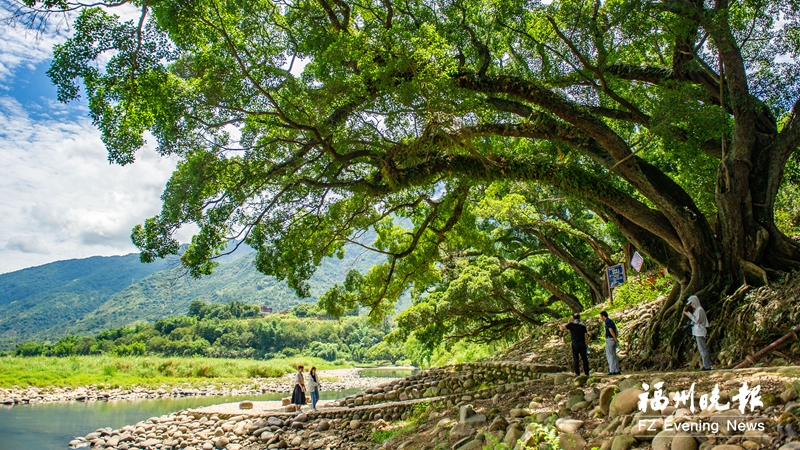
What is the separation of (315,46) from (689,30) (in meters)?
6.62

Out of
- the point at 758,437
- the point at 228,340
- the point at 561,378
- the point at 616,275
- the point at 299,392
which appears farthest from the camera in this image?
the point at 228,340

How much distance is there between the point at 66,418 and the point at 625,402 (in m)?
21.3

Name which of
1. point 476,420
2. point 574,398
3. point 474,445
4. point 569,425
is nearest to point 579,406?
point 574,398

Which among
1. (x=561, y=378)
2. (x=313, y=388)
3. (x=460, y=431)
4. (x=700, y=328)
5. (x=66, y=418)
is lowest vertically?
(x=66, y=418)

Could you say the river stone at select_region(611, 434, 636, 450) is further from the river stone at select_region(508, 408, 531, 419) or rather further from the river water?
the river water

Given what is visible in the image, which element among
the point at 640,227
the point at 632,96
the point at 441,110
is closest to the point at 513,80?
the point at 441,110

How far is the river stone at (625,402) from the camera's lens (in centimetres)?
469

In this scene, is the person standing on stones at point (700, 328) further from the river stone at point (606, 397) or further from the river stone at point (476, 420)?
the river stone at point (476, 420)

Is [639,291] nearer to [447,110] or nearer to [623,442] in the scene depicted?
[447,110]

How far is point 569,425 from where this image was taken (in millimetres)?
4914

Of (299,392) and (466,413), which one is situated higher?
(466,413)

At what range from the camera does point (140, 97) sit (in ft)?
23.0

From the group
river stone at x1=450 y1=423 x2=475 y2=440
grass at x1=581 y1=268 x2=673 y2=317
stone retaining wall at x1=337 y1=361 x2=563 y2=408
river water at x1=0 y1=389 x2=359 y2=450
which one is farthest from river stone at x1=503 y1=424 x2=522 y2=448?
river water at x1=0 y1=389 x2=359 y2=450

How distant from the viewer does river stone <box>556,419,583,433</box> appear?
16.0 feet
